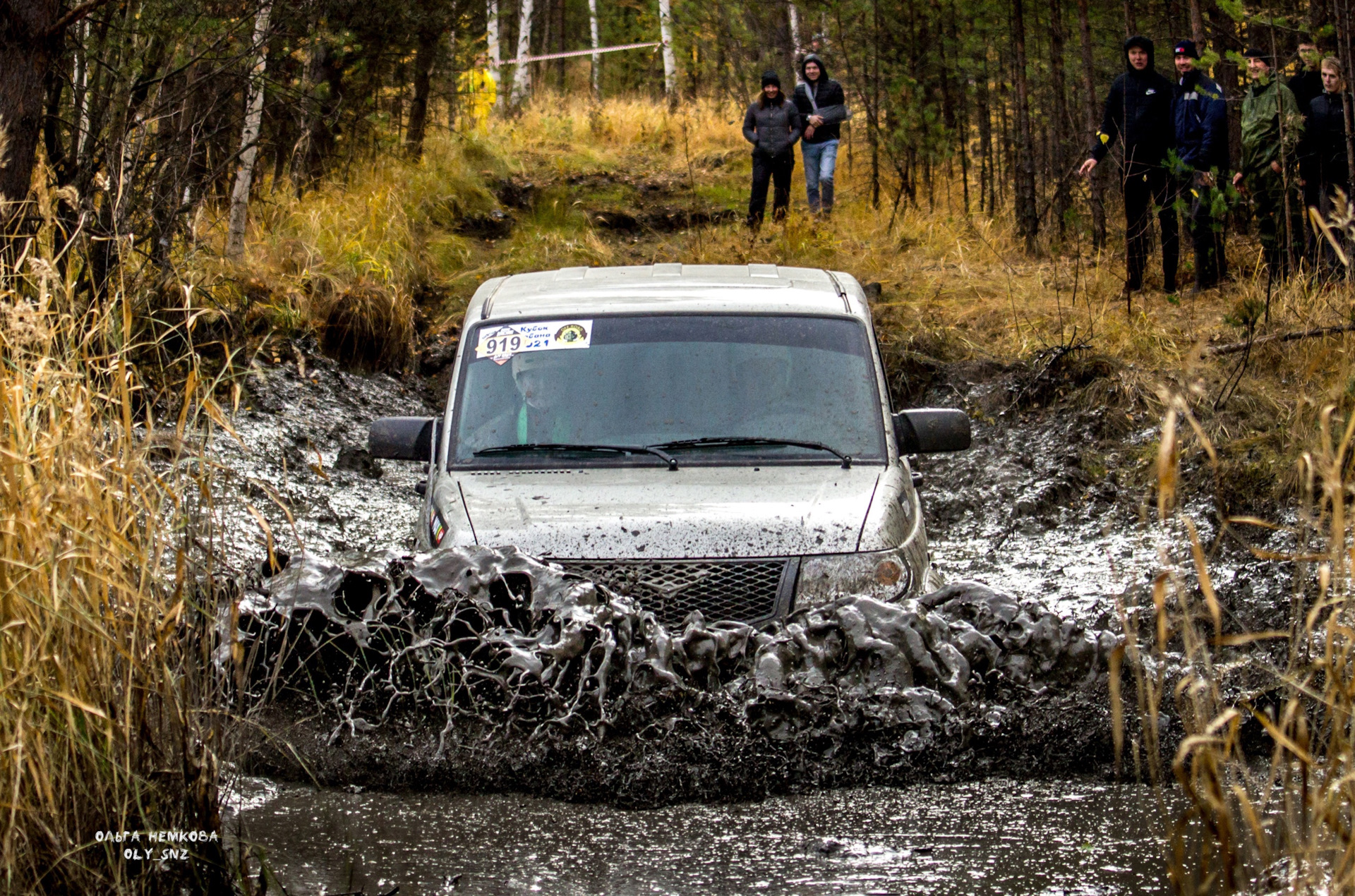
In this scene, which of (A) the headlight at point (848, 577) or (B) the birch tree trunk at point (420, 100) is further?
(B) the birch tree trunk at point (420, 100)

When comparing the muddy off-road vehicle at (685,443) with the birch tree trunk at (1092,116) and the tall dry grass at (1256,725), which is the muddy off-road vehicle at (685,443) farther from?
the birch tree trunk at (1092,116)

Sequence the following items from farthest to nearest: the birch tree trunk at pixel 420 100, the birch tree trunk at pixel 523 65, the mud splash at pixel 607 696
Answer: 1. the birch tree trunk at pixel 523 65
2. the birch tree trunk at pixel 420 100
3. the mud splash at pixel 607 696

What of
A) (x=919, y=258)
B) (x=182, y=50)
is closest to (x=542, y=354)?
(x=182, y=50)

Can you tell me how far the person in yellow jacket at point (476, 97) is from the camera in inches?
774

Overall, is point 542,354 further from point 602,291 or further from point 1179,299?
point 1179,299

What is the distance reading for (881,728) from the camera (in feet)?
15.4

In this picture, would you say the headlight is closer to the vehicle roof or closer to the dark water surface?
the dark water surface

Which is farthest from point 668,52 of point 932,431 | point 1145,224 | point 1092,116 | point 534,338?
point 932,431

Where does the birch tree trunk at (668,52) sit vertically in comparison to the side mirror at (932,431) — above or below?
above

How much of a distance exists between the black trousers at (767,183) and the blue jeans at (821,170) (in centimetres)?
29

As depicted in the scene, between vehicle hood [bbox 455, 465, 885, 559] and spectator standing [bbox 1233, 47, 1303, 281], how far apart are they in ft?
21.2

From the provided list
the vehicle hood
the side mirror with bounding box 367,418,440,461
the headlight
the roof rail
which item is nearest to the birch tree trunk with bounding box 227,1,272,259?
the roof rail
